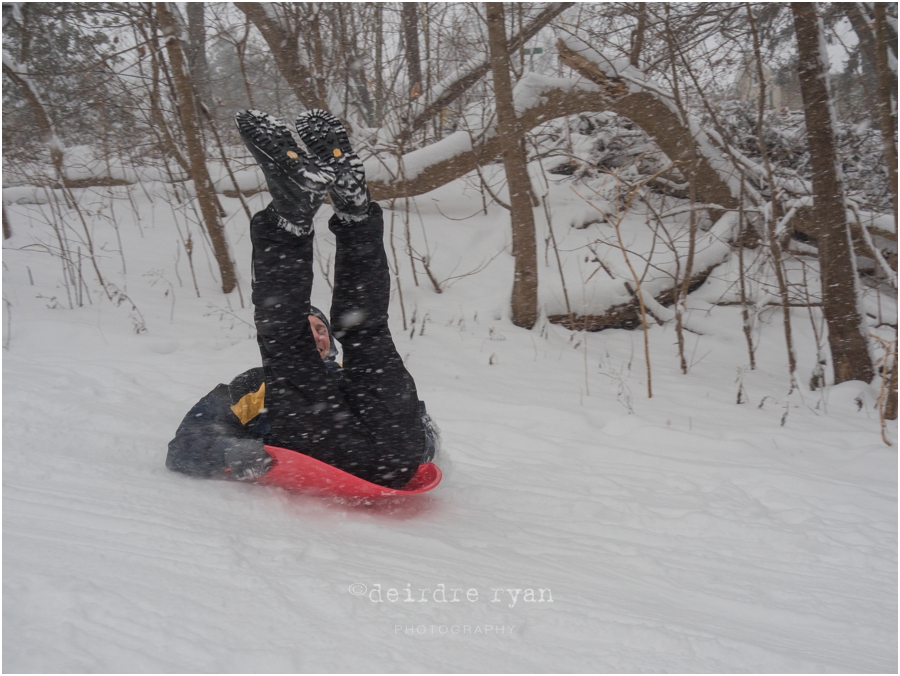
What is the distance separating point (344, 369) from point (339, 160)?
2.41 ft

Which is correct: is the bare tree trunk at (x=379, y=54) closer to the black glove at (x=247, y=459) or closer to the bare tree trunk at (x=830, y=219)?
the bare tree trunk at (x=830, y=219)

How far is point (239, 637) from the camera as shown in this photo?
1187 mm

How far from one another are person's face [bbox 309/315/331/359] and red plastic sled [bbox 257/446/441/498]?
1.55 feet

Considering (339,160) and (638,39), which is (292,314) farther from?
(638,39)

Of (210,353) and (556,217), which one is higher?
(556,217)

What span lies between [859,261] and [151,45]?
8192mm

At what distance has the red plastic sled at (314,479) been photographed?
Answer: 6.68ft

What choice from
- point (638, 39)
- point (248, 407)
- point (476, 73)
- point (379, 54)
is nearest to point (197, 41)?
point (379, 54)

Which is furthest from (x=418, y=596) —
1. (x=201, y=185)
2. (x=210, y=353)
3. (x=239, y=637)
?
(x=201, y=185)

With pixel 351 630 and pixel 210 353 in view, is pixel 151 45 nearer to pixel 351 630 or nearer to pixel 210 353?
pixel 210 353

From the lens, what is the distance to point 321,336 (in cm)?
237

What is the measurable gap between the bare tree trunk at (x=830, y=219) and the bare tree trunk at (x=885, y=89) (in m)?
0.73

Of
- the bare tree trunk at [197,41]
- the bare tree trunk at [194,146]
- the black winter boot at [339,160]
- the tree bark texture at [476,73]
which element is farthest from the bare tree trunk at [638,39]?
the black winter boot at [339,160]

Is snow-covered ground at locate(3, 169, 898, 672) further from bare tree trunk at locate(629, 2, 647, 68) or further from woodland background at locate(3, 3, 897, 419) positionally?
bare tree trunk at locate(629, 2, 647, 68)
